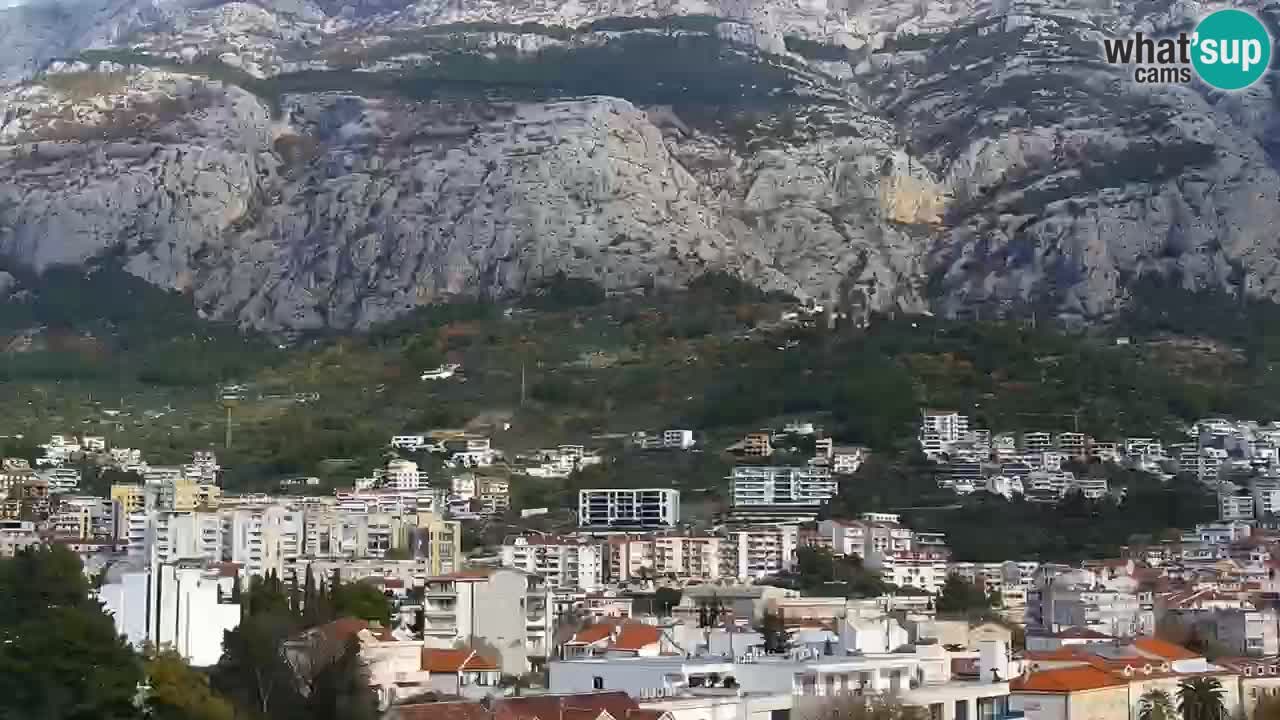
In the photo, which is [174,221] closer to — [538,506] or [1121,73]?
[538,506]

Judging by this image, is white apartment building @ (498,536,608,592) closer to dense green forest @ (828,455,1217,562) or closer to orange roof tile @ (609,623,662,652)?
dense green forest @ (828,455,1217,562)

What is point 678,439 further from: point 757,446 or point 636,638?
point 636,638

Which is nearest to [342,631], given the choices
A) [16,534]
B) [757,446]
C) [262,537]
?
[262,537]

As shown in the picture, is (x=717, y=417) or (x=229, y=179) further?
(x=229, y=179)

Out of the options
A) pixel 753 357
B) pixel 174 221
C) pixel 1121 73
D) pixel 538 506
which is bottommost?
pixel 538 506

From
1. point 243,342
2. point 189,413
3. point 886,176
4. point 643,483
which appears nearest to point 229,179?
point 243,342

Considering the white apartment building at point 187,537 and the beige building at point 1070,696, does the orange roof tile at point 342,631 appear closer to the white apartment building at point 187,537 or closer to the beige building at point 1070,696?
the beige building at point 1070,696
